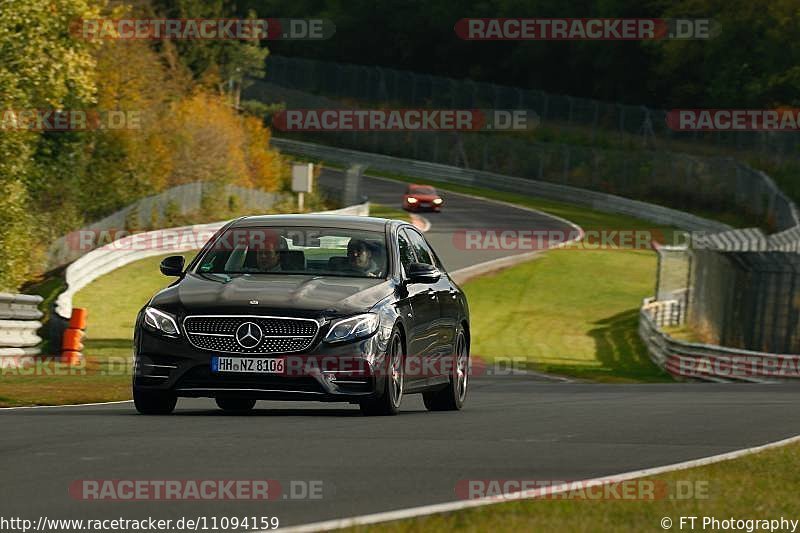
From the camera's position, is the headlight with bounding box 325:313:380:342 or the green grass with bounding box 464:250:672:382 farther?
the green grass with bounding box 464:250:672:382

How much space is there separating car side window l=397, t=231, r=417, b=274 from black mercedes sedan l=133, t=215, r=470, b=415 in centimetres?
6

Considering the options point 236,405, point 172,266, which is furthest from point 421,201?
point 172,266

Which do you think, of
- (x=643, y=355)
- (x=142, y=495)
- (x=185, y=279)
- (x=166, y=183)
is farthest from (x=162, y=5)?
(x=142, y=495)

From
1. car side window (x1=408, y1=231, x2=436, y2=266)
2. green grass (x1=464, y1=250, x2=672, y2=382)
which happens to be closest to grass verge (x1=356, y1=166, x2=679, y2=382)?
green grass (x1=464, y1=250, x2=672, y2=382)

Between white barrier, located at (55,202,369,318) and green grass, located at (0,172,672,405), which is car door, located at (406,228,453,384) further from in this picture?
white barrier, located at (55,202,369,318)

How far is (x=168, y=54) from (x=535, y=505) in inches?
2375

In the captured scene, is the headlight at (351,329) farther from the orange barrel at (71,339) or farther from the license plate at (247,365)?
the orange barrel at (71,339)

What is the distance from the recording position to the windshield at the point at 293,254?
13906 mm

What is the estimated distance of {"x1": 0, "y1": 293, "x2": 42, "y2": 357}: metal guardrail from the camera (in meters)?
23.2

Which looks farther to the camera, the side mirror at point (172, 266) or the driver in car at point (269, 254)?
the driver in car at point (269, 254)

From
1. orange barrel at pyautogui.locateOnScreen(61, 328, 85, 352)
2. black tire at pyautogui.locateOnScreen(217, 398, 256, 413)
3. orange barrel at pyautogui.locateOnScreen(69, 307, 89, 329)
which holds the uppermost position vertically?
black tire at pyautogui.locateOnScreen(217, 398, 256, 413)

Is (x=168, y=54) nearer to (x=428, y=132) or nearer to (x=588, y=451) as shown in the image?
(x=428, y=132)

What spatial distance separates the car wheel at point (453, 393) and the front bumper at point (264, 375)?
249 cm

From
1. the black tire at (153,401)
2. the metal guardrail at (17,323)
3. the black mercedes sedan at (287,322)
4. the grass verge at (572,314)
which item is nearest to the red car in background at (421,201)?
the grass verge at (572,314)
